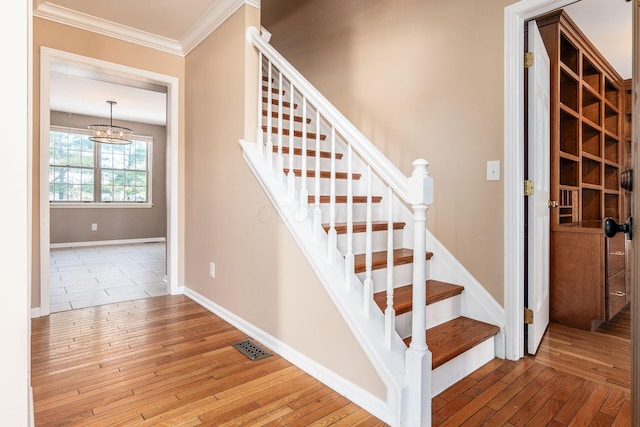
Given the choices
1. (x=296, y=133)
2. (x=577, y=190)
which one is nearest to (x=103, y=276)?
(x=296, y=133)

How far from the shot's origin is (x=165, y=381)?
5.90ft

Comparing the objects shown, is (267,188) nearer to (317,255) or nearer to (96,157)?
(317,255)

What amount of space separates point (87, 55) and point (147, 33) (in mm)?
527

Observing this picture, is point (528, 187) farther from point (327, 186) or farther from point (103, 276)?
point (103, 276)

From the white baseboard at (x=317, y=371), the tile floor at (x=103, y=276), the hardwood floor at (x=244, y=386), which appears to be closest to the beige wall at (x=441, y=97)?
the hardwood floor at (x=244, y=386)

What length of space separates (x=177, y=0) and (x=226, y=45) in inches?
17.9

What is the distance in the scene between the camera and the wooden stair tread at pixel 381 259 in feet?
6.22

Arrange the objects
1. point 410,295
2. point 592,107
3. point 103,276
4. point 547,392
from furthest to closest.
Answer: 1. point 103,276
2. point 592,107
3. point 410,295
4. point 547,392

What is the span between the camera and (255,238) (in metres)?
2.35

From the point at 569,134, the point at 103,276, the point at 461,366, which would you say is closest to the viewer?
the point at 461,366

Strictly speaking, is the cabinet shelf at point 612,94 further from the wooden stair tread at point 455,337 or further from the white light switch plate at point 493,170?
the wooden stair tread at point 455,337

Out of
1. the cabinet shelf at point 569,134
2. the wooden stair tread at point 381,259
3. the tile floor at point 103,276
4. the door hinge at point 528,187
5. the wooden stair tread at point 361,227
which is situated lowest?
the tile floor at point 103,276

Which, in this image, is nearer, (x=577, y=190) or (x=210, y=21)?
(x=210, y=21)

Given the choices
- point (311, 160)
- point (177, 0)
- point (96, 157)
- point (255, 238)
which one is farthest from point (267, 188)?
point (96, 157)
